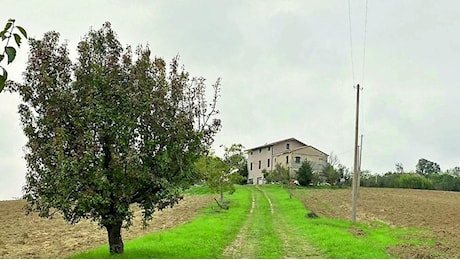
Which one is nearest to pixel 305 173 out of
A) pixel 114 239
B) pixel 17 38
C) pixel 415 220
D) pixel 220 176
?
pixel 220 176

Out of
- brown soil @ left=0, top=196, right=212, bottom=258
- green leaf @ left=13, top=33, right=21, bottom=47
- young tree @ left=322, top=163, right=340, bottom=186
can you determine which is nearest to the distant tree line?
young tree @ left=322, top=163, right=340, bottom=186

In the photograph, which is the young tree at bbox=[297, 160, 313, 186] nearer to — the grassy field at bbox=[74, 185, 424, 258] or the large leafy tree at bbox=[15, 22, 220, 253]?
the grassy field at bbox=[74, 185, 424, 258]

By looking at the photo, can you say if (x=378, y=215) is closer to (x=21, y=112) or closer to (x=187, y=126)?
(x=187, y=126)

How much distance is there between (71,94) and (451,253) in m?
15.1

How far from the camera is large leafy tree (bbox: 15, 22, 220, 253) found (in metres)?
15.5

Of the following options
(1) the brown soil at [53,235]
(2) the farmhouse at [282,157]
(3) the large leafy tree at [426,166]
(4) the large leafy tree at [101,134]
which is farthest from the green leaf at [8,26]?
(3) the large leafy tree at [426,166]

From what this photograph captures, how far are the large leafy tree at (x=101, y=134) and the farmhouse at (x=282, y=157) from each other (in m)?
73.8

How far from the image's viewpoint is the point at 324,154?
322 ft

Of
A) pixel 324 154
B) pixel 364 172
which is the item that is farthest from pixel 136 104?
pixel 364 172

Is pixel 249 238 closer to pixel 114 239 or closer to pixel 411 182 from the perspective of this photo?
pixel 114 239

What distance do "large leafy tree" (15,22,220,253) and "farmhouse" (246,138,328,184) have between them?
73764 mm

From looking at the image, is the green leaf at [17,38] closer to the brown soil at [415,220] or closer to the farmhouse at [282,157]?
the brown soil at [415,220]

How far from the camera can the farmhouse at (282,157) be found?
94688mm

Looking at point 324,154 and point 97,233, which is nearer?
point 97,233
